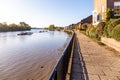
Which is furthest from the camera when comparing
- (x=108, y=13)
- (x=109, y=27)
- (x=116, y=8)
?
(x=116, y=8)

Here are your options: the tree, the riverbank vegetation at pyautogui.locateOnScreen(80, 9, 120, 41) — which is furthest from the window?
the tree

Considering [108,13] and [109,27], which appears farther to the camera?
[108,13]

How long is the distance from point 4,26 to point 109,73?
421 feet

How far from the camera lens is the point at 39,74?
11.3m

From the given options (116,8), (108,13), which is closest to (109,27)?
(108,13)

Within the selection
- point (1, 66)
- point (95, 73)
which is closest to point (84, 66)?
point (95, 73)

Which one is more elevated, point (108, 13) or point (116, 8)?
point (116, 8)

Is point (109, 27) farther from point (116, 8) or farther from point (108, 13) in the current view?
point (116, 8)

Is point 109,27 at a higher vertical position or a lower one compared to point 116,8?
lower

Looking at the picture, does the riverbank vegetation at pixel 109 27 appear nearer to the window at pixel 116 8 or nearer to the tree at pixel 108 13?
the tree at pixel 108 13

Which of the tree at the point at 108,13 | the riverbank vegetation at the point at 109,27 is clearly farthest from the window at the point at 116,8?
the tree at the point at 108,13

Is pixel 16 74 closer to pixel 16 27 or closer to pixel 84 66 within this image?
pixel 84 66

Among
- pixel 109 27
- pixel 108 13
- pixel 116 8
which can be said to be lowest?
pixel 109 27

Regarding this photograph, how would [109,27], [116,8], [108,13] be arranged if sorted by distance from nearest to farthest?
[109,27] → [108,13] → [116,8]
